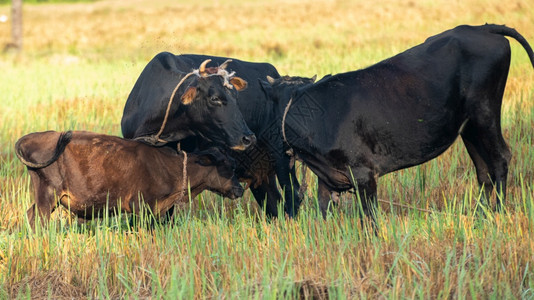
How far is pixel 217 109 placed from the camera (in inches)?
230

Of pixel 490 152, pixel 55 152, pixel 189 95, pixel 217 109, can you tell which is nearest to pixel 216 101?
pixel 217 109

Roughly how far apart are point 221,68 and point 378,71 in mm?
1238

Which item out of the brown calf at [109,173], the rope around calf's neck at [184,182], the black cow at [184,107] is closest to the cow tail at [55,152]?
the brown calf at [109,173]

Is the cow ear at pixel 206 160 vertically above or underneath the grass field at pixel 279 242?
above

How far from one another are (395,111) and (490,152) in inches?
34.4

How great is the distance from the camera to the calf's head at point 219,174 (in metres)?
6.05

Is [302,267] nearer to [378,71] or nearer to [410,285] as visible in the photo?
[410,285]

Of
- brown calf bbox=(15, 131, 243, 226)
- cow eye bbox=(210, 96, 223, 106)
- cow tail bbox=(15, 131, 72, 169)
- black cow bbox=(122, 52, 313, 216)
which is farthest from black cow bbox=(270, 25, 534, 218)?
cow tail bbox=(15, 131, 72, 169)

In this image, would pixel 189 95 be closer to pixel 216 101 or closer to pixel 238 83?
pixel 216 101

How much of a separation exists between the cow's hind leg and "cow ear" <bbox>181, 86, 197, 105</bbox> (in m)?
2.09

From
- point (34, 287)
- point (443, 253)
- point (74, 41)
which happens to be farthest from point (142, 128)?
point (74, 41)

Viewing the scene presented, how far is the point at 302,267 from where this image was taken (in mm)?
4500

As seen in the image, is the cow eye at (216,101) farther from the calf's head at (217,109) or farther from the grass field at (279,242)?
the grass field at (279,242)

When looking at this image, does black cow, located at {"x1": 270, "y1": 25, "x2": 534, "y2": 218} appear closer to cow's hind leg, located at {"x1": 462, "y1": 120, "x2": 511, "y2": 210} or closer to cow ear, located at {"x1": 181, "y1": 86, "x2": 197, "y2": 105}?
cow's hind leg, located at {"x1": 462, "y1": 120, "x2": 511, "y2": 210}
